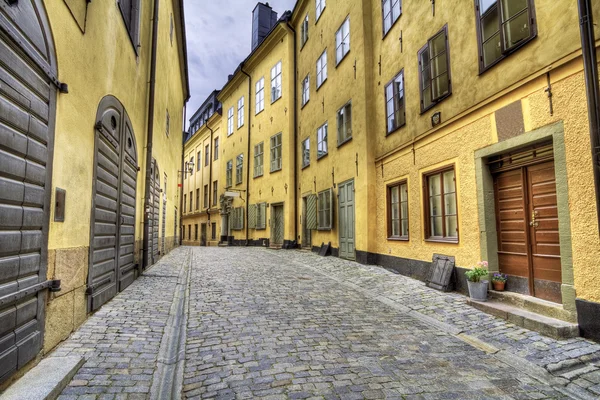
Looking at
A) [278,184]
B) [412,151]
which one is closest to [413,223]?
[412,151]

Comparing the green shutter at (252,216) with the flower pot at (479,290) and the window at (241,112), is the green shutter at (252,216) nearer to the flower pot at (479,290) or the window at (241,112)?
the window at (241,112)

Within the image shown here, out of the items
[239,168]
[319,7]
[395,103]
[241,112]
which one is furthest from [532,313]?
[241,112]

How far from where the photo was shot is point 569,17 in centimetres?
458

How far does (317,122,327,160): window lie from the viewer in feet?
45.7

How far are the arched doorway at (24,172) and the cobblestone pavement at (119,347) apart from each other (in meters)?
0.48

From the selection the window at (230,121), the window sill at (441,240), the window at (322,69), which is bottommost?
the window sill at (441,240)

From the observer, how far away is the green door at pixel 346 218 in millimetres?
11398

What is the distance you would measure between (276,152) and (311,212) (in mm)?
5030

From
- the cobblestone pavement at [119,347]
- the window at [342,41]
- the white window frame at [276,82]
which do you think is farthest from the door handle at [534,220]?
the white window frame at [276,82]

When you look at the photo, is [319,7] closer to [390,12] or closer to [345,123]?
[390,12]

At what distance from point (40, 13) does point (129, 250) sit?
5.07 m

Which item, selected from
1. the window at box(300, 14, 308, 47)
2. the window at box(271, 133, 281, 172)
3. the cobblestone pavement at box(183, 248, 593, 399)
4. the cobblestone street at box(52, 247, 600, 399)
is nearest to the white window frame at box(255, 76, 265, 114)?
the window at box(271, 133, 281, 172)

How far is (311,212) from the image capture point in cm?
1465

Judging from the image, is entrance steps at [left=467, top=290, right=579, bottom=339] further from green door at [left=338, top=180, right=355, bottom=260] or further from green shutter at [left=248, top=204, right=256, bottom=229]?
green shutter at [left=248, top=204, right=256, bottom=229]
